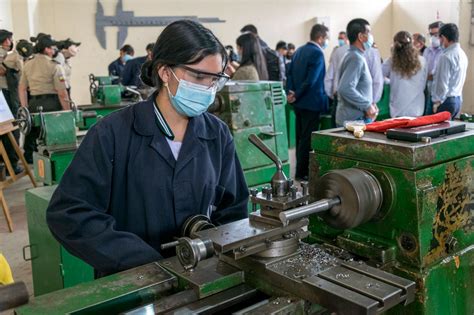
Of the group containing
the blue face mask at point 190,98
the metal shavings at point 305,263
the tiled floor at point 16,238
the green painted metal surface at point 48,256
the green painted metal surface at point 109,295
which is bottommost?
the tiled floor at point 16,238

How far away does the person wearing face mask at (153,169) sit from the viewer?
40.4 inches

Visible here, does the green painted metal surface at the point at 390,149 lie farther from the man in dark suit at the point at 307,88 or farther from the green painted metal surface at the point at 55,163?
the man in dark suit at the point at 307,88

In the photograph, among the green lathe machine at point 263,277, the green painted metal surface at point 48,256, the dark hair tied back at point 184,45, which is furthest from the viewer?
the green painted metal surface at point 48,256

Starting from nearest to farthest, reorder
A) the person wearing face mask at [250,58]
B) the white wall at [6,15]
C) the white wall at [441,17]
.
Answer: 1. the person wearing face mask at [250,58]
2. the white wall at [6,15]
3. the white wall at [441,17]

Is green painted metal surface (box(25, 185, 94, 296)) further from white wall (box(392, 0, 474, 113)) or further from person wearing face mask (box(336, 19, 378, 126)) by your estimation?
white wall (box(392, 0, 474, 113))

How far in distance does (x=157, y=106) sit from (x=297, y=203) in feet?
1.62

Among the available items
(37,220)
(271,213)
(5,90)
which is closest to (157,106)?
(271,213)

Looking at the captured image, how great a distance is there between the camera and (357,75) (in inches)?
119

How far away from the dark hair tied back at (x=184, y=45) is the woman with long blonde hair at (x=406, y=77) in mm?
2638

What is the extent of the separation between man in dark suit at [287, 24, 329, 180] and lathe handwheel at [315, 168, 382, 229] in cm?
296

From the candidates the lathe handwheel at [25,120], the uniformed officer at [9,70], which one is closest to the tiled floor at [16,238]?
the uniformed officer at [9,70]

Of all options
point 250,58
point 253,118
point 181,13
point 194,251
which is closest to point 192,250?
point 194,251

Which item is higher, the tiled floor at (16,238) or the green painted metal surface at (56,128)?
the green painted metal surface at (56,128)

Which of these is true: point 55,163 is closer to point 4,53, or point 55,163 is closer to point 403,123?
point 403,123
